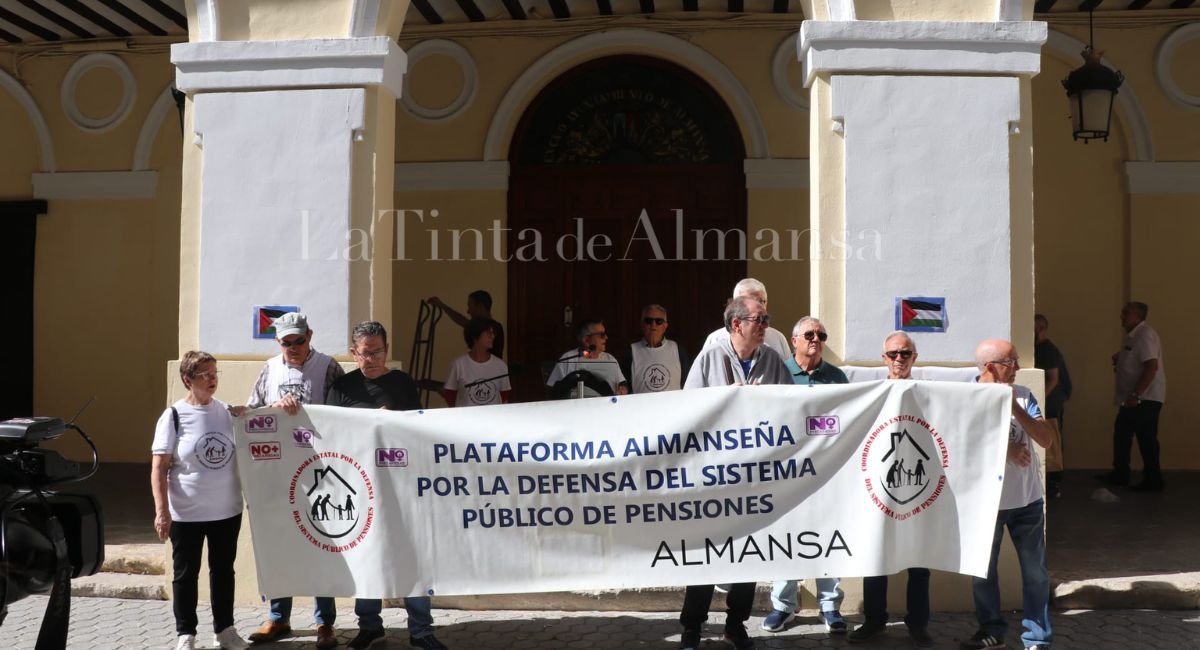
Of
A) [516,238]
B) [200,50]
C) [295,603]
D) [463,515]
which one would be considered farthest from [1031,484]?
[516,238]

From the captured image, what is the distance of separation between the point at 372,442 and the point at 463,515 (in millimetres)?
560

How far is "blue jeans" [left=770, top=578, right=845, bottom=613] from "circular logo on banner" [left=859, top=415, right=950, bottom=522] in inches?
32.4

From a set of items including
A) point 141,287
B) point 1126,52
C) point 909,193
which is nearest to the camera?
point 909,193

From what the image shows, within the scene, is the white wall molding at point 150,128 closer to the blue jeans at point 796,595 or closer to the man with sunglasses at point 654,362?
the man with sunglasses at point 654,362

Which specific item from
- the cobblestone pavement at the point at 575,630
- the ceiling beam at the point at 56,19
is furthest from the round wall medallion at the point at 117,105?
the cobblestone pavement at the point at 575,630

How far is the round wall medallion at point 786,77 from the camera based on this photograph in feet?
32.0

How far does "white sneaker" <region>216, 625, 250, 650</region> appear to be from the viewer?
17.6 feet

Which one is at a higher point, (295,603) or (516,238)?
(516,238)

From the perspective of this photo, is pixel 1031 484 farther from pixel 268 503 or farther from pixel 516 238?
pixel 516 238

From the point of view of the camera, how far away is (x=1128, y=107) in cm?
971

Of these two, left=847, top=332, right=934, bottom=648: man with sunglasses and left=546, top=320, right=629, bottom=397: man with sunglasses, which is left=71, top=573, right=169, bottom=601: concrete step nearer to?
left=546, top=320, right=629, bottom=397: man with sunglasses

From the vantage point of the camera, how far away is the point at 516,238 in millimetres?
10102

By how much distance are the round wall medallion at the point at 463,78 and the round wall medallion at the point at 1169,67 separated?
6.18 m

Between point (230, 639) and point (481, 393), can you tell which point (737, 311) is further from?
point (230, 639)
